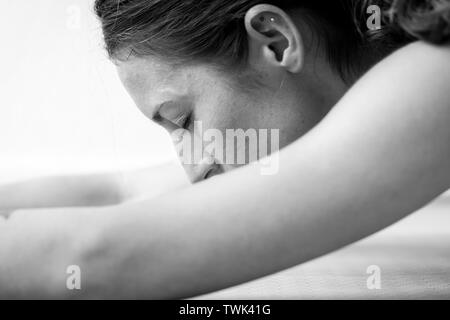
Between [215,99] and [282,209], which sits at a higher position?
[215,99]

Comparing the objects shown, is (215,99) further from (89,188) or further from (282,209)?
(89,188)

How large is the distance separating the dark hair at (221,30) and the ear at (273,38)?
2 cm

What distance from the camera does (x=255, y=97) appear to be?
81cm

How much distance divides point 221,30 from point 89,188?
45 centimetres

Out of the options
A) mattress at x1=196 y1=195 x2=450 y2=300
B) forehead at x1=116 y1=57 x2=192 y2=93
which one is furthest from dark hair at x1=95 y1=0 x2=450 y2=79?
mattress at x1=196 y1=195 x2=450 y2=300

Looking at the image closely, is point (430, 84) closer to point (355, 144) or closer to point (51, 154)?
point (355, 144)

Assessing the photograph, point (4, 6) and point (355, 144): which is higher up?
point (4, 6)

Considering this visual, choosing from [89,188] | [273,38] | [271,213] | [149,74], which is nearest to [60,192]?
[89,188]

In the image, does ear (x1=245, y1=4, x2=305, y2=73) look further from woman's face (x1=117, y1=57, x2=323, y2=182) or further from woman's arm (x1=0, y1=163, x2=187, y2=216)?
woman's arm (x1=0, y1=163, x2=187, y2=216)

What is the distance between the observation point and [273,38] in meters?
0.77

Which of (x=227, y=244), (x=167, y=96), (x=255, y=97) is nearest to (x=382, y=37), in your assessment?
(x=255, y=97)
